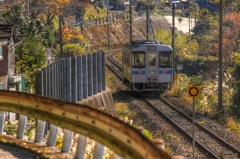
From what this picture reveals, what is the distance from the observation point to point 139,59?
32062 mm

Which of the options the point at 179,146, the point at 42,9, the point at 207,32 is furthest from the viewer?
the point at 207,32

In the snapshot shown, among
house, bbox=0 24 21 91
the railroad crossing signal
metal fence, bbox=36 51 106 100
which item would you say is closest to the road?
house, bbox=0 24 21 91

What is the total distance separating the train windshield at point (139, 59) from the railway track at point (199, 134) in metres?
2.03

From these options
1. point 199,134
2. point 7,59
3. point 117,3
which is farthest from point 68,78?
point 117,3

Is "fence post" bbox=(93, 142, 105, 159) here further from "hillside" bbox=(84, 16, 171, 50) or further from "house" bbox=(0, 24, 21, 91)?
"hillside" bbox=(84, 16, 171, 50)

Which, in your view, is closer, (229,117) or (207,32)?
(229,117)

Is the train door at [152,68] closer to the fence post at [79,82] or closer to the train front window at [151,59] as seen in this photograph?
the train front window at [151,59]

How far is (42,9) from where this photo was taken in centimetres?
6906

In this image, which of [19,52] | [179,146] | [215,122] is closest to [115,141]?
[179,146]

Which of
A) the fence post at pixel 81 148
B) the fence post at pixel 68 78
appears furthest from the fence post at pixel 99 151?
the fence post at pixel 68 78

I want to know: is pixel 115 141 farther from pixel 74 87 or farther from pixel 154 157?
pixel 74 87

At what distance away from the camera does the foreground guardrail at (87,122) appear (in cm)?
714

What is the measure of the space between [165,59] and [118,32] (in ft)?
188

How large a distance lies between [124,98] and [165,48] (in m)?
3.18
